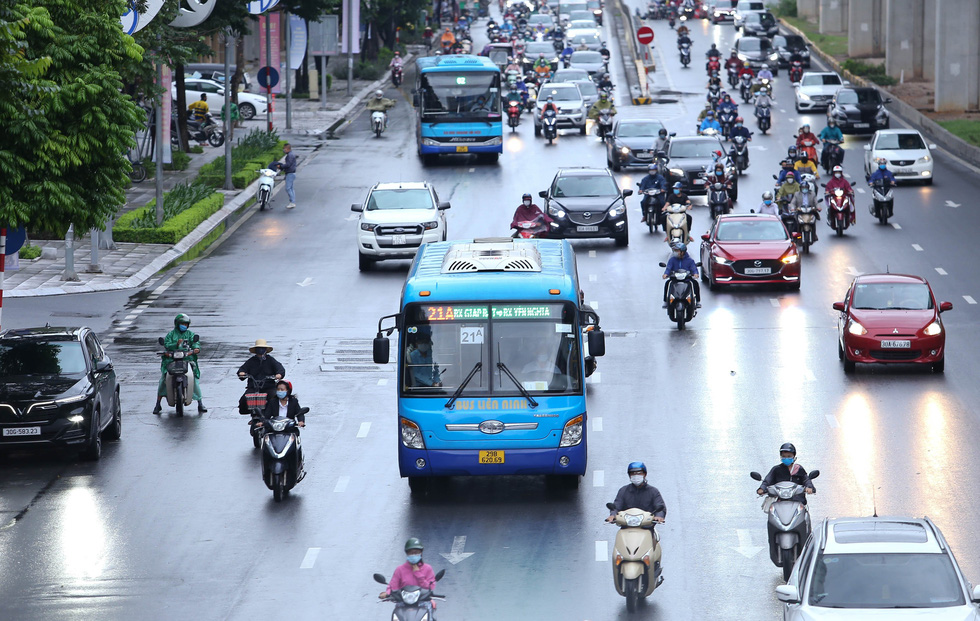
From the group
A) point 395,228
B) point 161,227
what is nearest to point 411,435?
point 395,228

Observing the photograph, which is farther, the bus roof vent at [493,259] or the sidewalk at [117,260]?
the sidewalk at [117,260]

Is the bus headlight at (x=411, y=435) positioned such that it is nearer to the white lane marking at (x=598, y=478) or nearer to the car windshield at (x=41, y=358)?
the white lane marking at (x=598, y=478)

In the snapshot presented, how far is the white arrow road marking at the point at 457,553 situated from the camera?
1608cm

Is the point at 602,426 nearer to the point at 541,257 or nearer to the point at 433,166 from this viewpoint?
the point at 541,257

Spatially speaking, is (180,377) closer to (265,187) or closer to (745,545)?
(745,545)

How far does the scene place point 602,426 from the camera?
2205cm

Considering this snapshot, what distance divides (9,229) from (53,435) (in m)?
2.79

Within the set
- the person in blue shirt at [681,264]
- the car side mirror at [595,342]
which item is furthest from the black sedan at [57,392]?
the person in blue shirt at [681,264]

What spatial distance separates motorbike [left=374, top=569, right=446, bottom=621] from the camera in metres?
12.8

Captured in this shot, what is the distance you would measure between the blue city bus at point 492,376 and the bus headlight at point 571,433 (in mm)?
11

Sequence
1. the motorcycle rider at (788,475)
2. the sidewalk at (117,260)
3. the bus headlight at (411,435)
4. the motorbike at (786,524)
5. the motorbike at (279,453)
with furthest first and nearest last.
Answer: the sidewalk at (117,260) < the motorbike at (279,453) < the bus headlight at (411,435) < the motorcycle rider at (788,475) < the motorbike at (786,524)

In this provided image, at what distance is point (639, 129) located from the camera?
1953 inches

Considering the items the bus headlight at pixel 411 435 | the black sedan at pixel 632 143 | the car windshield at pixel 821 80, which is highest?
the car windshield at pixel 821 80

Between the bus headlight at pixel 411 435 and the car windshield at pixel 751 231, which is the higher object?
the car windshield at pixel 751 231
